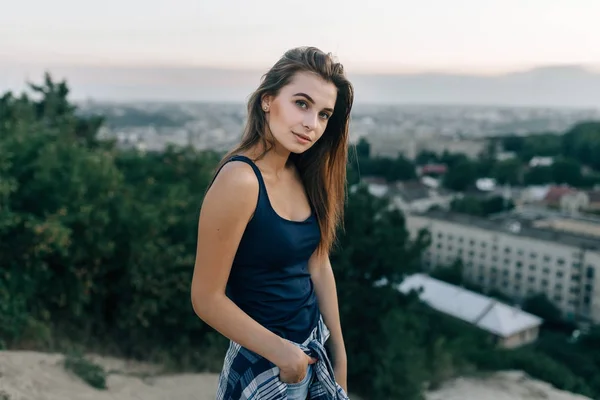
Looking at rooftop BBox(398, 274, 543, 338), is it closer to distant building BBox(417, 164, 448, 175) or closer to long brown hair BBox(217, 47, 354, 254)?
long brown hair BBox(217, 47, 354, 254)

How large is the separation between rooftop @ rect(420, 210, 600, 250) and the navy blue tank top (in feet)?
72.6

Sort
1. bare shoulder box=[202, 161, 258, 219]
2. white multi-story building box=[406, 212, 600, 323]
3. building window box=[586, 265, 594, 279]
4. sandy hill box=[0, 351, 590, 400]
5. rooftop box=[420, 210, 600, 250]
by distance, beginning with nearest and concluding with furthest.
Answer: bare shoulder box=[202, 161, 258, 219] → sandy hill box=[0, 351, 590, 400] → building window box=[586, 265, 594, 279] → white multi-story building box=[406, 212, 600, 323] → rooftop box=[420, 210, 600, 250]

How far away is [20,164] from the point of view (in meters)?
6.20

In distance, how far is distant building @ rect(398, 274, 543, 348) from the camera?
16.4m

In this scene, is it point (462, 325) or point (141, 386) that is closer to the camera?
point (141, 386)

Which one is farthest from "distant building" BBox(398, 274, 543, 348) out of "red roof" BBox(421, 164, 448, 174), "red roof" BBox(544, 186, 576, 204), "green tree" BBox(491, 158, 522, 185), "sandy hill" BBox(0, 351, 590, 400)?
"red roof" BBox(421, 164, 448, 174)

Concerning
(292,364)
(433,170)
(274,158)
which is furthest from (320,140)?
(433,170)

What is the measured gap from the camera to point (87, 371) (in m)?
4.44

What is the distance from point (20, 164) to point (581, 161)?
4570 centimetres

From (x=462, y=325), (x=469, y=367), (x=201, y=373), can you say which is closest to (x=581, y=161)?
(x=462, y=325)

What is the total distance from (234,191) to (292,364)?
47 centimetres

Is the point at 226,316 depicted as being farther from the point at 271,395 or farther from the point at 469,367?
the point at 469,367

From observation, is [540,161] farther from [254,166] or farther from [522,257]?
[254,166]

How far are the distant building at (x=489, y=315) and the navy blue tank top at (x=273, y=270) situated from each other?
47.4 ft
